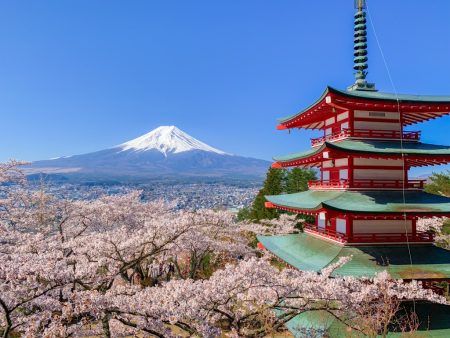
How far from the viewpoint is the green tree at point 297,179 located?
3891 cm

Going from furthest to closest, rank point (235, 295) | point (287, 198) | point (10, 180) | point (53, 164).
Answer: point (53, 164), point (287, 198), point (10, 180), point (235, 295)

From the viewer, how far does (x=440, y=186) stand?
29.5m

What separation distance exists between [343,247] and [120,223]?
12.1 m

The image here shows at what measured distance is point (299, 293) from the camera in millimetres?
9188

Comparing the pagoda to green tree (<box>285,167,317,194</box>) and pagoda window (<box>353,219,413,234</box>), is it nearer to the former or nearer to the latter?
pagoda window (<box>353,219,413,234</box>)

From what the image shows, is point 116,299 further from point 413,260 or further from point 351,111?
point 351,111

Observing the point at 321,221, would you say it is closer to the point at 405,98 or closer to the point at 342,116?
the point at 342,116

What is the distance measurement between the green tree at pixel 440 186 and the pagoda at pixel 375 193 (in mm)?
16671

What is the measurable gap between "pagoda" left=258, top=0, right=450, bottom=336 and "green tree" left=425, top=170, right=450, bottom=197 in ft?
54.7

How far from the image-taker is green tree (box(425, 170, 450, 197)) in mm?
28366

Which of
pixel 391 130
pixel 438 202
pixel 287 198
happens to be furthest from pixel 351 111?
pixel 287 198

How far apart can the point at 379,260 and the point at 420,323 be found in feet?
6.89

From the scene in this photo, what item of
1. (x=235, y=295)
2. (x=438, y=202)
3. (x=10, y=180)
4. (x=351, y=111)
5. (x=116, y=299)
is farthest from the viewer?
(x=10, y=180)

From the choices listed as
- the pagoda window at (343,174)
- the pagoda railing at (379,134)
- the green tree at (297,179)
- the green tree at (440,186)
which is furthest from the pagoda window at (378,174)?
the green tree at (297,179)
